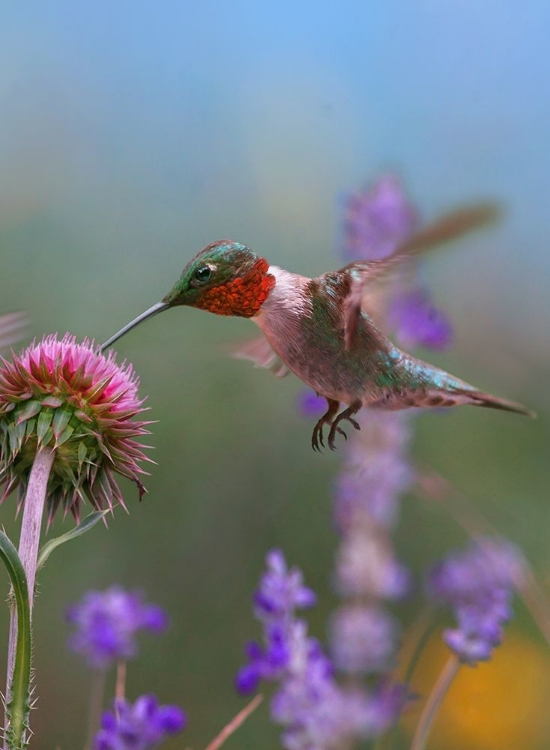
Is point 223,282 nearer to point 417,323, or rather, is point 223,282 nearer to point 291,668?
point 291,668

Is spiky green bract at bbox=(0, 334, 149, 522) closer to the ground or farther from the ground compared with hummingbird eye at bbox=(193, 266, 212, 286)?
closer to the ground

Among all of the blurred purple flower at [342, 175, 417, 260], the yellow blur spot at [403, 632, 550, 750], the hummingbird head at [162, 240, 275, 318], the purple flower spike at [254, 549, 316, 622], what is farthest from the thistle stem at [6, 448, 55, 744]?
the yellow blur spot at [403, 632, 550, 750]

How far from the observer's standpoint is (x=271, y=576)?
2.02 meters

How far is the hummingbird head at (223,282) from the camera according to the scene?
5.12 ft

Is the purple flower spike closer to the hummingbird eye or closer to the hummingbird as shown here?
the hummingbird

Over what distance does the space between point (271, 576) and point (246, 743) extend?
256 cm

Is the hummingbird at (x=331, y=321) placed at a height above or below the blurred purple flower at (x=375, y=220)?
below

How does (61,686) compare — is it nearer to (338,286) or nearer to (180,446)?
(180,446)

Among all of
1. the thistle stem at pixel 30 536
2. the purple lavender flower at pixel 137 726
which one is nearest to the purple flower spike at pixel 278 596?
the purple lavender flower at pixel 137 726

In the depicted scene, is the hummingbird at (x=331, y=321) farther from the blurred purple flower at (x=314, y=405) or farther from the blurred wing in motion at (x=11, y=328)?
the blurred purple flower at (x=314, y=405)

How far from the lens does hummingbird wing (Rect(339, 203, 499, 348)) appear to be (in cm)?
141

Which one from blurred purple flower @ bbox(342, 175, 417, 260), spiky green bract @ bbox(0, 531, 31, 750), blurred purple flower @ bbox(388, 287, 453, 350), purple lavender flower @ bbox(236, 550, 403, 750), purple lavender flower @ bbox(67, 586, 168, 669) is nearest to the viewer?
spiky green bract @ bbox(0, 531, 31, 750)

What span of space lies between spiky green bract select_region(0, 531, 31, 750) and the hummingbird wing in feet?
2.18

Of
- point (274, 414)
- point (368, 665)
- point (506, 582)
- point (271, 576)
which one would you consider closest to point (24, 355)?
point (271, 576)
